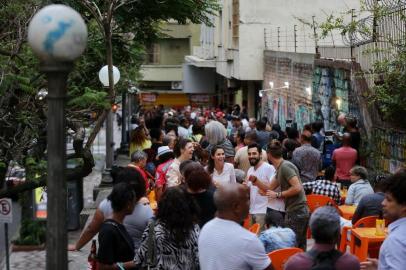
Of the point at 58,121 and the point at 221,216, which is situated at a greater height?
the point at 58,121

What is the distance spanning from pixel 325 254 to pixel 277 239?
120 inches

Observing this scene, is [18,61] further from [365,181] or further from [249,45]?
[249,45]

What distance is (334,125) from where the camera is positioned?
67.6 feet

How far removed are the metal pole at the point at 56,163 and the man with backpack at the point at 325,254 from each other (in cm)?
145

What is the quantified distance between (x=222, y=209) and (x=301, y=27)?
86.5 feet

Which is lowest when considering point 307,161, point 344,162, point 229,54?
point 344,162

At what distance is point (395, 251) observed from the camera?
532 cm

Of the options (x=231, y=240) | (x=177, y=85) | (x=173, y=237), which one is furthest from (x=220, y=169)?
(x=177, y=85)

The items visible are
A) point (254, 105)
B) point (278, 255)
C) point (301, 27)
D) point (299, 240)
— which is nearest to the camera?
point (278, 255)

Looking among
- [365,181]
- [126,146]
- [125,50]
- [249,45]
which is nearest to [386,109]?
[365,181]

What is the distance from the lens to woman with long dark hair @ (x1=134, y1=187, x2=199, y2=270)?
256 inches

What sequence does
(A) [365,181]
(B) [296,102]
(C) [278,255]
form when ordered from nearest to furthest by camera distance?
(C) [278,255], (A) [365,181], (B) [296,102]

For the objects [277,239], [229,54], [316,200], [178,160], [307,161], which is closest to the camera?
[277,239]

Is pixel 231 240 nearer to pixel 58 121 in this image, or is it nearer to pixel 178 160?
pixel 58 121
